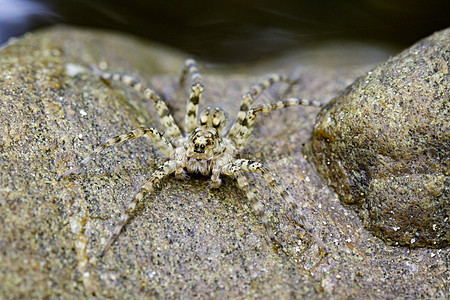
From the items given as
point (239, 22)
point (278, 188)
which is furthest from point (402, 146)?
point (239, 22)

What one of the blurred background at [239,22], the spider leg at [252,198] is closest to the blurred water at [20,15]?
the blurred background at [239,22]

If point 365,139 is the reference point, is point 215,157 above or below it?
below

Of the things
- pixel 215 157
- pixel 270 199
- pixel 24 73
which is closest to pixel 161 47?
pixel 24 73

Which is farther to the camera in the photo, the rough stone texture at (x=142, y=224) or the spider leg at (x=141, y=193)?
the spider leg at (x=141, y=193)

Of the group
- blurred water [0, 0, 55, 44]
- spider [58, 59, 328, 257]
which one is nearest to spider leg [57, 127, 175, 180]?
spider [58, 59, 328, 257]

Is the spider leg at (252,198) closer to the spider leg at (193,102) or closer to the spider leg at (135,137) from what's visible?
the spider leg at (135,137)

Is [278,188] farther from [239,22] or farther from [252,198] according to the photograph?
[239,22]

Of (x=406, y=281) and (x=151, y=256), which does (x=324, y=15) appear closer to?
(x=406, y=281)
